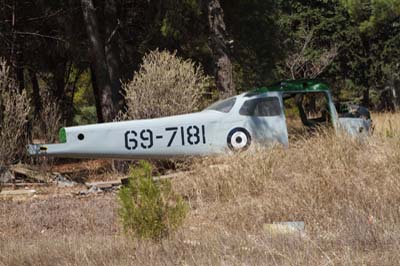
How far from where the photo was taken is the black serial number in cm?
1119

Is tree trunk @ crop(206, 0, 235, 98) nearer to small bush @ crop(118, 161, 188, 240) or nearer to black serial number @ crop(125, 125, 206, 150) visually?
black serial number @ crop(125, 125, 206, 150)

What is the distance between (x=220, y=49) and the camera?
1496 centimetres

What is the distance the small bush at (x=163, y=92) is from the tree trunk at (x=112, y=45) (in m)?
3.87

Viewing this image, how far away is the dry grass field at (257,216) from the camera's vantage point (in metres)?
5.08

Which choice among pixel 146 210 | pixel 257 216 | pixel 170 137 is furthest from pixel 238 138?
pixel 146 210

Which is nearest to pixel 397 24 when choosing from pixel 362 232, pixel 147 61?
pixel 147 61

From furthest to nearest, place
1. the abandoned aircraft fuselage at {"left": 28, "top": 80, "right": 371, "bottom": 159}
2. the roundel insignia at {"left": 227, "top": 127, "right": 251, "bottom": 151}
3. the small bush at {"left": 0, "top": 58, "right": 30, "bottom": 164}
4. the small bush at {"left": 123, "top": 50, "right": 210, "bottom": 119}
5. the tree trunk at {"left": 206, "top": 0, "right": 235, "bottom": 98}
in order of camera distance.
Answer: the tree trunk at {"left": 206, "top": 0, "right": 235, "bottom": 98}
the small bush at {"left": 123, "top": 50, "right": 210, "bottom": 119}
the small bush at {"left": 0, "top": 58, "right": 30, "bottom": 164}
the roundel insignia at {"left": 227, "top": 127, "right": 251, "bottom": 151}
the abandoned aircraft fuselage at {"left": 28, "top": 80, "right": 371, "bottom": 159}

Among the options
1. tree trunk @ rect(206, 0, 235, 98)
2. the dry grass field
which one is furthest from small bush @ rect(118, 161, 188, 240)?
tree trunk @ rect(206, 0, 235, 98)

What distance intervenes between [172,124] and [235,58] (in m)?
13.2

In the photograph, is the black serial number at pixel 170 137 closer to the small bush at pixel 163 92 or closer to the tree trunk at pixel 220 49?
the small bush at pixel 163 92

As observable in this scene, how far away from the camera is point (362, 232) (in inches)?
214

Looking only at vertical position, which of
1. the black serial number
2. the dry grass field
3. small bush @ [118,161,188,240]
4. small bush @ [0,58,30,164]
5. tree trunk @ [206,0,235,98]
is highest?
tree trunk @ [206,0,235,98]

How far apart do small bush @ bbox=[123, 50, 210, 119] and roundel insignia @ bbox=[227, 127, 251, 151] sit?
1.96m

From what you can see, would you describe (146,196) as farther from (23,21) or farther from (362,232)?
(23,21)
